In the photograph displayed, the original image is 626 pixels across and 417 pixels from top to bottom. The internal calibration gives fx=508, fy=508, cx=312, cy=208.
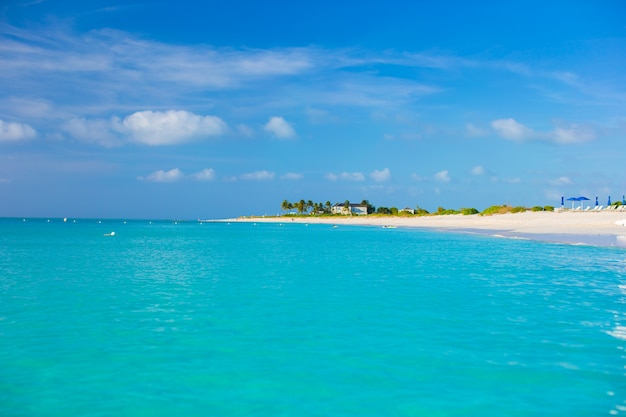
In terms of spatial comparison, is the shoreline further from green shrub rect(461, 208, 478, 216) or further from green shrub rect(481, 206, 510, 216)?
green shrub rect(461, 208, 478, 216)

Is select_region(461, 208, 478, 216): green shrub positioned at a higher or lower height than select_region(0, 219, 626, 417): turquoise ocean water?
higher

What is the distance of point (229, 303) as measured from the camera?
59.5ft

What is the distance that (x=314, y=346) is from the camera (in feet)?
40.7

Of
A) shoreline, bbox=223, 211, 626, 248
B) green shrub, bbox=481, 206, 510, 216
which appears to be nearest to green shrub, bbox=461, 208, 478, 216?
green shrub, bbox=481, 206, 510, 216

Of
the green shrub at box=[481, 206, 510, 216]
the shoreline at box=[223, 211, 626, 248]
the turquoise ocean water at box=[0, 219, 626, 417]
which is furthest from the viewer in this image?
the green shrub at box=[481, 206, 510, 216]

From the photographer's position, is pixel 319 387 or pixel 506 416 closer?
pixel 506 416

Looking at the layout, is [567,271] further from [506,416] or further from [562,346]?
[506,416]

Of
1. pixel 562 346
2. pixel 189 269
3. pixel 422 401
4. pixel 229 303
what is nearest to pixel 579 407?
pixel 422 401

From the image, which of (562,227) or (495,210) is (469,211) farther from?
(562,227)

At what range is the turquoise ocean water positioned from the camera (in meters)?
8.86

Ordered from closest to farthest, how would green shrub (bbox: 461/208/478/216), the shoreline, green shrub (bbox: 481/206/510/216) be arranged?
the shoreline < green shrub (bbox: 481/206/510/216) < green shrub (bbox: 461/208/478/216)

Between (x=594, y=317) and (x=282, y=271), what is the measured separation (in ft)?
54.6

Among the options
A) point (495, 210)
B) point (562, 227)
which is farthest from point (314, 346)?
point (495, 210)

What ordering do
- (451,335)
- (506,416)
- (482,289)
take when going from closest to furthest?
(506,416) → (451,335) → (482,289)
